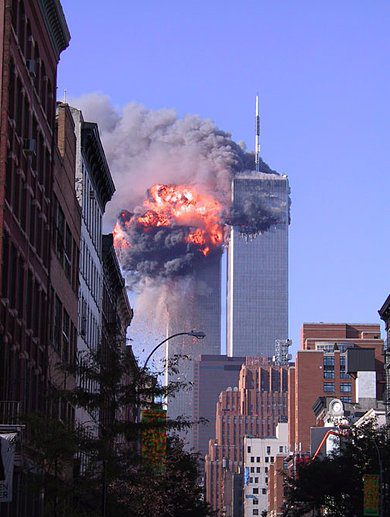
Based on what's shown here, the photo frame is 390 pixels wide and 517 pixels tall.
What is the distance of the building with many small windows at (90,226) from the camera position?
88375 millimetres

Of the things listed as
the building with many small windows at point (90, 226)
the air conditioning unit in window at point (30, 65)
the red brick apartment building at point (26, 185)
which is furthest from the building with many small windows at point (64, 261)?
the air conditioning unit in window at point (30, 65)

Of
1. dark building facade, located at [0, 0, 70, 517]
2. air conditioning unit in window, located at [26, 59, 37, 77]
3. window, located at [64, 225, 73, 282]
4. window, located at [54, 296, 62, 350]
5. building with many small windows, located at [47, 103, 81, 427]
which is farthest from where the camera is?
window, located at [64, 225, 73, 282]

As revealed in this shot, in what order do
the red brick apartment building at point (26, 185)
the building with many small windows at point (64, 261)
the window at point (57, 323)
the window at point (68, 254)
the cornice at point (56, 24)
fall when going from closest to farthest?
the red brick apartment building at point (26, 185)
the cornice at point (56, 24)
the building with many small windows at point (64, 261)
the window at point (57, 323)
the window at point (68, 254)

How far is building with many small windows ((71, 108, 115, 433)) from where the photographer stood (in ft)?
290

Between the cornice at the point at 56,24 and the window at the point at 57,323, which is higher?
the cornice at the point at 56,24

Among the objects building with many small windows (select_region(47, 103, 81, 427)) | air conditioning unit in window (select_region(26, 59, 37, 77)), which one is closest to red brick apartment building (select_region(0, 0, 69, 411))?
air conditioning unit in window (select_region(26, 59, 37, 77))

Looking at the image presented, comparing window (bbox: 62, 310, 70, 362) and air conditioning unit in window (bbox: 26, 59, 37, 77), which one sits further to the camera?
window (bbox: 62, 310, 70, 362)

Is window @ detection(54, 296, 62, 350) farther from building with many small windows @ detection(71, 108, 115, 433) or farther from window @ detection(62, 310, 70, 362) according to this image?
building with many small windows @ detection(71, 108, 115, 433)

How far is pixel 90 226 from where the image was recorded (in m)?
95.9

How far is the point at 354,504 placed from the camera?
10912 cm

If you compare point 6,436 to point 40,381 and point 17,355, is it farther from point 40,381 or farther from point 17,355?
point 40,381

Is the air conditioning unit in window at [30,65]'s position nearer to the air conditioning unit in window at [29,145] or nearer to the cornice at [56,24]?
the air conditioning unit in window at [29,145]

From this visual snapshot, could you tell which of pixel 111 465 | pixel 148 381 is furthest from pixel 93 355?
pixel 111 465

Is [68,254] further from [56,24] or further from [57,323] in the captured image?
[56,24]
